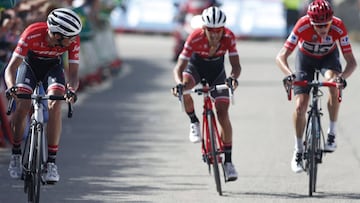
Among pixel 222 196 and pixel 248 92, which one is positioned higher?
pixel 222 196

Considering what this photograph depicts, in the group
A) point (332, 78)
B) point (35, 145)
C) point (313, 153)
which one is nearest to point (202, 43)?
point (332, 78)

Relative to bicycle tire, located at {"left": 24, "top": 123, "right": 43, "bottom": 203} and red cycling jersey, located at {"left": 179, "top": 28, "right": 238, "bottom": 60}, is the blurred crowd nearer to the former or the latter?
red cycling jersey, located at {"left": 179, "top": 28, "right": 238, "bottom": 60}

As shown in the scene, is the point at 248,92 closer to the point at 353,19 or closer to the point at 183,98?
the point at 183,98

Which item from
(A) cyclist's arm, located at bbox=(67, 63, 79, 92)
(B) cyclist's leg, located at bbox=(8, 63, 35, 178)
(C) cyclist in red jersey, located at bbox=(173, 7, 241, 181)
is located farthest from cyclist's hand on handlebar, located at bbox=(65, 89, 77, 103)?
(C) cyclist in red jersey, located at bbox=(173, 7, 241, 181)

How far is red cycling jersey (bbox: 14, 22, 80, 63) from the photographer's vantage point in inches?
458

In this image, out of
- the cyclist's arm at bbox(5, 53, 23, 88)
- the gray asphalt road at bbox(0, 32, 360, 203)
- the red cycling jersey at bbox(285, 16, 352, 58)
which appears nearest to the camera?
the cyclist's arm at bbox(5, 53, 23, 88)

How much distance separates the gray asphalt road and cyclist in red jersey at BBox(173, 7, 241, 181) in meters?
0.61

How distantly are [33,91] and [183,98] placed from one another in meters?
1.97

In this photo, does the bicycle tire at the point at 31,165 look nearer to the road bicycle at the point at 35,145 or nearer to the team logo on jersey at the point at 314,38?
the road bicycle at the point at 35,145

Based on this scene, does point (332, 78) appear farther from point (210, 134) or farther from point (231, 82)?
point (210, 134)

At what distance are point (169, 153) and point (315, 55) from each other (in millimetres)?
3358

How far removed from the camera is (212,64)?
13102 mm

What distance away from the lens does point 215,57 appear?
13.0m

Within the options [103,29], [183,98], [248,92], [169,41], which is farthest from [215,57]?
[169,41]
